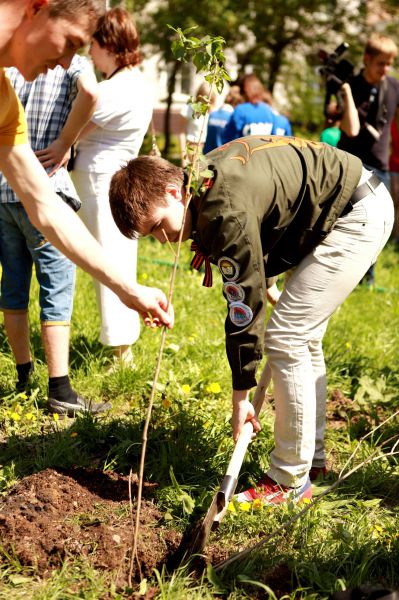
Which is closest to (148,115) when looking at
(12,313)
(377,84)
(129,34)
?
(129,34)

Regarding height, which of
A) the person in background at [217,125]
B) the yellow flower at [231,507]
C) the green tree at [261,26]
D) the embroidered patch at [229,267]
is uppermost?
the embroidered patch at [229,267]

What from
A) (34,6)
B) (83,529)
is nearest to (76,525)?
(83,529)

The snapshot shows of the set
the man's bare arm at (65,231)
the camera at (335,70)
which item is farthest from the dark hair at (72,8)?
the camera at (335,70)

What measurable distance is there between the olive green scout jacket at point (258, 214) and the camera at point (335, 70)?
352 centimetres

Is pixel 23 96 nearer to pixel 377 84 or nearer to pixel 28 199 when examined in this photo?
pixel 28 199

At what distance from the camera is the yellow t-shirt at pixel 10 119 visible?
8.57ft

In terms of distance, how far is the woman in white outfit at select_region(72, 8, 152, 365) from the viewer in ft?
14.0

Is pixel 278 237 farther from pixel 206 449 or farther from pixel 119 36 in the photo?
pixel 119 36

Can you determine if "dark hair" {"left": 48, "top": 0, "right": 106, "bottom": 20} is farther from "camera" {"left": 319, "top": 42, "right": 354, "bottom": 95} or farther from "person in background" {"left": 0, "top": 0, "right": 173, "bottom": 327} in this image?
"camera" {"left": 319, "top": 42, "right": 354, "bottom": 95}

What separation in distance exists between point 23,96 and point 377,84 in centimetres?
411

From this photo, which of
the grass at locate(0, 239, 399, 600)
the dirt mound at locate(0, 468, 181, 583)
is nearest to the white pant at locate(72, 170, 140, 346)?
the grass at locate(0, 239, 399, 600)

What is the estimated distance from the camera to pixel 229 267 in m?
2.77

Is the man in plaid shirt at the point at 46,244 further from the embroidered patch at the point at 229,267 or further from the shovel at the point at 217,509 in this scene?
the embroidered patch at the point at 229,267

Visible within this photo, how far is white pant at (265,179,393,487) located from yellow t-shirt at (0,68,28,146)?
1252 mm
